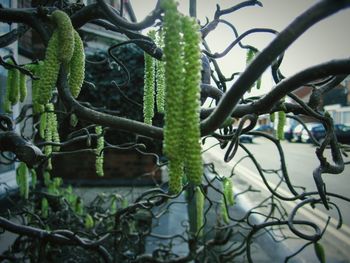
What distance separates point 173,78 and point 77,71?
1.47ft

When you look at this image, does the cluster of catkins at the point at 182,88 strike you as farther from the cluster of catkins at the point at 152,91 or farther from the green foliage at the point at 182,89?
the cluster of catkins at the point at 152,91

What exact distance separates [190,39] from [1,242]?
4.15 meters

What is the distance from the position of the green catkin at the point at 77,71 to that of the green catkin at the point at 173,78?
1.37 ft

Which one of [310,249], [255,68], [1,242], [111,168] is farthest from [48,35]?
[111,168]

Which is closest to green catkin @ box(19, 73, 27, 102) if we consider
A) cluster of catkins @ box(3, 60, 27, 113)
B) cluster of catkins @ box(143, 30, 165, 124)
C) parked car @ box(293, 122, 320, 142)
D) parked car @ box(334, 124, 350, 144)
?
cluster of catkins @ box(3, 60, 27, 113)

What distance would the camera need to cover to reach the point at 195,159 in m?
0.64

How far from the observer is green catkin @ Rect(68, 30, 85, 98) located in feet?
3.07

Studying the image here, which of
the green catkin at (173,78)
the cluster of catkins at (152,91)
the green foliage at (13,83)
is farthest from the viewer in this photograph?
the green foliage at (13,83)

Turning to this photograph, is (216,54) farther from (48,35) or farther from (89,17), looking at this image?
(48,35)

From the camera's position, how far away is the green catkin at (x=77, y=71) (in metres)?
0.94

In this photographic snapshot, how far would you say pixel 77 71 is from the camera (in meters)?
0.95

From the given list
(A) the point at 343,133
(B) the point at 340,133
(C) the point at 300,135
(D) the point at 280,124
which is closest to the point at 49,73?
(D) the point at 280,124

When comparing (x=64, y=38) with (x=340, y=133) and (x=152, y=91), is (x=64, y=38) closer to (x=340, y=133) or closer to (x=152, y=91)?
(x=152, y=91)

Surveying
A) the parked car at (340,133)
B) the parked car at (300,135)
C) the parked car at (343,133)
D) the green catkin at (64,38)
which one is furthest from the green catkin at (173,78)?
the parked car at (300,135)
